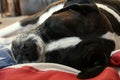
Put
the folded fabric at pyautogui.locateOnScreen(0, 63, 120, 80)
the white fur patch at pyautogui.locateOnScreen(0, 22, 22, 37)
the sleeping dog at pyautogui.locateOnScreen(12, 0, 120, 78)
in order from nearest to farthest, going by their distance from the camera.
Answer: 1. the folded fabric at pyautogui.locateOnScreen(0, 63, 120, 80)
2. the sleeping dog at pyautogui.locateOnScreen(12, 0, 120, 78)
3. the white fur patch at pyautogui.locateOnScreen(0, 22, 22, 37)

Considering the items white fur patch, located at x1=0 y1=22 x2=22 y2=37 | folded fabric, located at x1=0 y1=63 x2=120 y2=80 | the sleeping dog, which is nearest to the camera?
folded fabric, located at x1=0 y1=63 x2=120 y2=80

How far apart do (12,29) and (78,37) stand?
0.76m

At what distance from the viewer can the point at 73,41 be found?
1028mm

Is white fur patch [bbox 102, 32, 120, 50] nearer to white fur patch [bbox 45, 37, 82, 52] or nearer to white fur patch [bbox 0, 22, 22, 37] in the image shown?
white fur patch [bbox 45, 37, 82, 52]

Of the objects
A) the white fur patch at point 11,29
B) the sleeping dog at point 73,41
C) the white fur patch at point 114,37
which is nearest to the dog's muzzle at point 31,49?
the sleeping dog at point 73,41

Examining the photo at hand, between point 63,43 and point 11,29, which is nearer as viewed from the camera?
point 63,43


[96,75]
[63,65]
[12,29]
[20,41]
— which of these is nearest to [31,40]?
[20,41]

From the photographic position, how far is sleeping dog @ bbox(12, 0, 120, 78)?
99cm

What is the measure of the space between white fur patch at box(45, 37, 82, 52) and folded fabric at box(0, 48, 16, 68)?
167 millimetres

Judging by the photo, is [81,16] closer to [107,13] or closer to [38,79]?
[107,13]

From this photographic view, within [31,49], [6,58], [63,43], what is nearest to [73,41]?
[63,43]

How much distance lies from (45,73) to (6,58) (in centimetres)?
31

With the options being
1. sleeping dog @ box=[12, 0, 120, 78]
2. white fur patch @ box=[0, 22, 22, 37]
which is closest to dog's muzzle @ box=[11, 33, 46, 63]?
sleeping dog @ box=[12, 0, 120, 78]

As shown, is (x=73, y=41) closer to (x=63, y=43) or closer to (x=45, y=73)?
(x=63, y=43)
